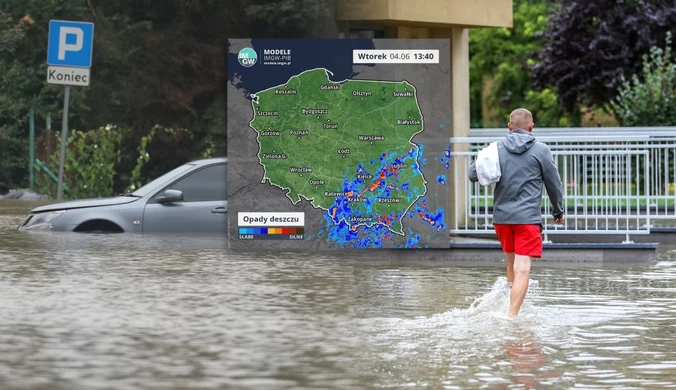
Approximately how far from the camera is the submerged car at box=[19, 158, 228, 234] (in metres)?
18.1

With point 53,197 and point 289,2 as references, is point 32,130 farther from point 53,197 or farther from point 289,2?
point 289,2

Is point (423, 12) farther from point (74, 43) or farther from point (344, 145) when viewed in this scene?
point (74, 43)

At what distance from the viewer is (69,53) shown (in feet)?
71.3

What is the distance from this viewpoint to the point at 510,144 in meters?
11.6

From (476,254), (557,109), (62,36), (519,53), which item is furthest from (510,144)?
(519,53)

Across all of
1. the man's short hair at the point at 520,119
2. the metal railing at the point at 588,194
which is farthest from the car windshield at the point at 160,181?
the man's short hair at the point at 520,119

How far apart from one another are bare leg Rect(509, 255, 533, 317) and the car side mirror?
719cm

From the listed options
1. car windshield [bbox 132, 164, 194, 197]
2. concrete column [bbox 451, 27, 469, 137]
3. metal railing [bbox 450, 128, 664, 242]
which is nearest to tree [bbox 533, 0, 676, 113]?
concrete column [bbox 451, 27, 469, 137]

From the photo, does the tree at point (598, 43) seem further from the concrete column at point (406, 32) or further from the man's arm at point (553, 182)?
the man's arm at point (553, 182)

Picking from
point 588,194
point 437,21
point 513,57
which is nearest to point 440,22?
point 437,21

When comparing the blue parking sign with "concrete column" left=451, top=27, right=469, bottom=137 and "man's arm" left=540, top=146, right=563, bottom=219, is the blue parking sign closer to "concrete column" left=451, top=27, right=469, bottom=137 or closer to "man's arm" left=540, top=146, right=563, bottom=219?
"concrete column" left=451, top=27, right=469, bottom=137

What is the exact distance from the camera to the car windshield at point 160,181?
1866 centimetres

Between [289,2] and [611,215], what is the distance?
565 cm

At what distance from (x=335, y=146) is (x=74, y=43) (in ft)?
18.9
